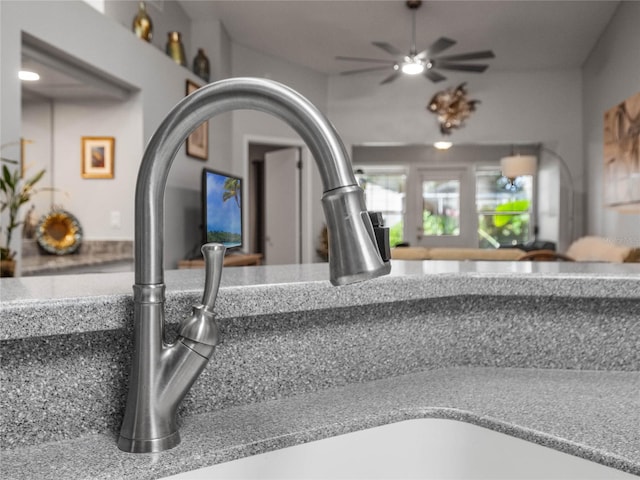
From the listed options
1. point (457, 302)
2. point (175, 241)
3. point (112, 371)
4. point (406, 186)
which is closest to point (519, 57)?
point (406, 186)

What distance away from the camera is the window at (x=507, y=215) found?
29.3 feet

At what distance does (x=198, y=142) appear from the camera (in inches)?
202

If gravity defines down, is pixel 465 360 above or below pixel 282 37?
below

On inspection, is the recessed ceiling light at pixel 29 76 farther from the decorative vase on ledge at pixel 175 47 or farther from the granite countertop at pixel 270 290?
the granite countertop at pixel 270 290

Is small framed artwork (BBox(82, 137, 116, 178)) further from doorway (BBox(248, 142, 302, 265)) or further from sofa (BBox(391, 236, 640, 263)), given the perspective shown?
doorway (BBox(248, 142, 302, 265))

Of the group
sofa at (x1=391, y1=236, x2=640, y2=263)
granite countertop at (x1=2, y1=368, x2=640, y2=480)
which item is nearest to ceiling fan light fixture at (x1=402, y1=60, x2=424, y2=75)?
sofa at (x1=391, y1=236, x2=640, y2=263)

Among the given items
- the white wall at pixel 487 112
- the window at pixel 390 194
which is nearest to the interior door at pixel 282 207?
the white wall at pixel 487 112

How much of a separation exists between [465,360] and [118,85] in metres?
3.64

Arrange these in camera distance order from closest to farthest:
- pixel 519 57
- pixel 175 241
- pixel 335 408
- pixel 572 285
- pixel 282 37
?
1. pixel 335 408
2. pixel 572 285
3. pixel 175 241
4. pixel 282 37
5. pixel 519 57

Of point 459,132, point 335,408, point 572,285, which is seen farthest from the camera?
point 459,132

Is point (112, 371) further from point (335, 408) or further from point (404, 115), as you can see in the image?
point (404, 115)

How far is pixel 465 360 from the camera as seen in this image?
973mm

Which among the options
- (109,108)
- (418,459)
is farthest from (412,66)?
(418,459)

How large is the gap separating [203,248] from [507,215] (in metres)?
8.90
